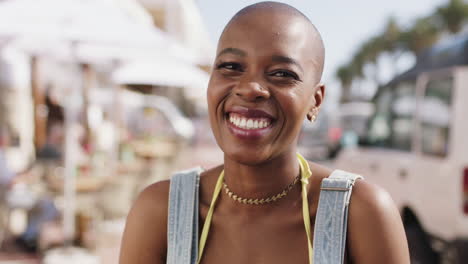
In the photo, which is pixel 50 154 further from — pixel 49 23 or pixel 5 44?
pixel 49 23

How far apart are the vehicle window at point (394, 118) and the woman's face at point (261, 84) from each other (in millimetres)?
3559

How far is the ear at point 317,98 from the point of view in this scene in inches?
55.1

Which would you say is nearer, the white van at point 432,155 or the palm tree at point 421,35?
the white van at point 432,155

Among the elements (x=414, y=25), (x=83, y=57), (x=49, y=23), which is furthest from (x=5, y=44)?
(x=414, y=25)

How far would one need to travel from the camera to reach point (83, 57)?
6000 millimetres

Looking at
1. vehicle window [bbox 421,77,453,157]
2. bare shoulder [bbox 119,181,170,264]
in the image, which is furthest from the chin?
vehicle window [bbox 421,77,453,157]

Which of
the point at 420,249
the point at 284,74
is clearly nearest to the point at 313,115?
the point at 284,74

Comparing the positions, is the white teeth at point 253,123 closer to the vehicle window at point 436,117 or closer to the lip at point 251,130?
the lip at point 251,130

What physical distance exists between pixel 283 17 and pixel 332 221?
537 millimetres

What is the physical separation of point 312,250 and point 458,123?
2845 mm

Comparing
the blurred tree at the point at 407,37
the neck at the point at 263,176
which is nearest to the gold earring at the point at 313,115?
the neck at the point at 263,176

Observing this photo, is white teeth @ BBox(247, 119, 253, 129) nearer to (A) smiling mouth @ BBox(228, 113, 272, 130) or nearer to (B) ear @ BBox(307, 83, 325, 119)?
(A) smiling mouth @ BBox(228, 113, 272, 130)

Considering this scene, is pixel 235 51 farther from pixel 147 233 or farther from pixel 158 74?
pixel 158 74

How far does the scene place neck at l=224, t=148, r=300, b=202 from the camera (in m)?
1.39
